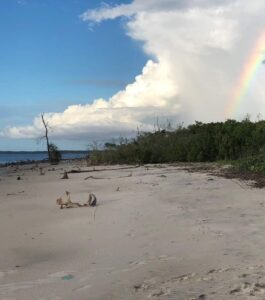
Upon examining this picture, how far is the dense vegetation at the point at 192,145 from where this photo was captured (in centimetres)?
3069

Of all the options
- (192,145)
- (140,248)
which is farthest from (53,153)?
(140,248)

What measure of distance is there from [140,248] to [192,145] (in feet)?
81.6

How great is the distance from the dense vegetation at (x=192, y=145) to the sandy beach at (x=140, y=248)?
16.5 metres

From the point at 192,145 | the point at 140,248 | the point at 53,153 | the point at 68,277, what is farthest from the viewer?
the point at 53,153

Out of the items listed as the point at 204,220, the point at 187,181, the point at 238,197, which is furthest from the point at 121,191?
the point at 204,220

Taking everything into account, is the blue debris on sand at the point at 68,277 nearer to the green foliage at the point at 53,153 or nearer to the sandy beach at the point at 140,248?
the sandy beach at the point at 140,248

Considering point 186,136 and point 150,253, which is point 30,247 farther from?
point 186,136

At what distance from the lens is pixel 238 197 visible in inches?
492

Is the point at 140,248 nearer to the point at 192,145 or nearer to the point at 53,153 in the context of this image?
the point at 192,145

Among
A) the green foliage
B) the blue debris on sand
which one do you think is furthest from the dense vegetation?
the blue debris on sand

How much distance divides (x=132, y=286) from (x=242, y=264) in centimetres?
139

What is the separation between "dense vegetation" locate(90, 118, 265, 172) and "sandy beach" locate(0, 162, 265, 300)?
16.5 metres

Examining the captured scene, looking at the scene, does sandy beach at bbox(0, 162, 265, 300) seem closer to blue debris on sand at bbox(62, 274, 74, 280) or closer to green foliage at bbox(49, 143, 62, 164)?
blue debris on sand at bbox(62, 274, 74, 280)

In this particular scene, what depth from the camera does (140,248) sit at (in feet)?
25.7
